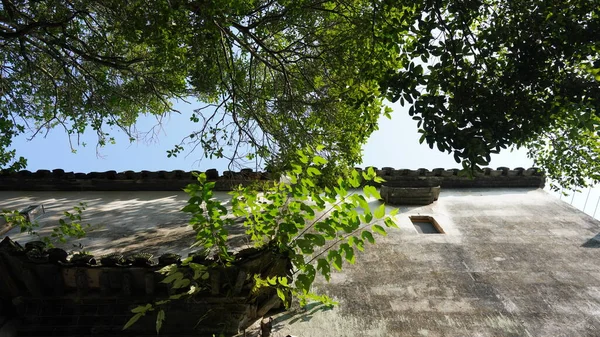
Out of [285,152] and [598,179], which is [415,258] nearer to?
[285,152]

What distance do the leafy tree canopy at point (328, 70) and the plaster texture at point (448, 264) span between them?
1.96 m

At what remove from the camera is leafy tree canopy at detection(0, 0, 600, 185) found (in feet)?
15.5

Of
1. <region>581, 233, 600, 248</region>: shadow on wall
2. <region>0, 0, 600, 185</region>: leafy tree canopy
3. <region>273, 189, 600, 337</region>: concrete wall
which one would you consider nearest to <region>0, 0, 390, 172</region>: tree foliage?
<region>0, 0, 600, 185</region>: leafy tree canopy

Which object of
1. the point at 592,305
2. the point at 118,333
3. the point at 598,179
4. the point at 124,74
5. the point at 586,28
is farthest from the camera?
the point at 124,74

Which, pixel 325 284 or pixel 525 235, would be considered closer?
pixel 325 284

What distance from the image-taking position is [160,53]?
8008 millimetres

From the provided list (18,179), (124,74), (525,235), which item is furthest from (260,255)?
(18,179)

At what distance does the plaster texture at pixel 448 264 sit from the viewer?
6031mm

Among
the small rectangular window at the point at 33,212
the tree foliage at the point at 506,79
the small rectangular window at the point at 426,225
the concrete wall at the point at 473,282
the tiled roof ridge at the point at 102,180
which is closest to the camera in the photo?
the tree foliage at the point at 506,79

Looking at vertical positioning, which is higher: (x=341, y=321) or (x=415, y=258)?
(x=415, y=258)

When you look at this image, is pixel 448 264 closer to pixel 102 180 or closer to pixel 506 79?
pixel 506 79

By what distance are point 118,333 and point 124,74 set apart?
7.31m

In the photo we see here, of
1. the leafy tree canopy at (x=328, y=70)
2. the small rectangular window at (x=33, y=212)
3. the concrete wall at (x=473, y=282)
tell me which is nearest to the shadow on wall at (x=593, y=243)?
the concrete wall at (x=473, y=282)

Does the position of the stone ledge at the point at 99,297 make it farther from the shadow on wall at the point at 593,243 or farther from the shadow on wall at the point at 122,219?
the shadow on wall at the point at 593,243
